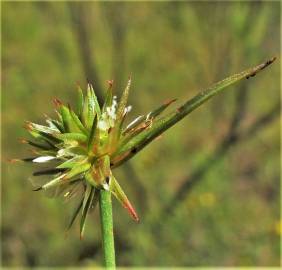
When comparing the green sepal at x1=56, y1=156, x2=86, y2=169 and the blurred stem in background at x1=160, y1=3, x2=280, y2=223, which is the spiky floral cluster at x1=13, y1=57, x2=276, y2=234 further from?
the blurred stem in background at x1=160, y1=3, x2=280, y2=223

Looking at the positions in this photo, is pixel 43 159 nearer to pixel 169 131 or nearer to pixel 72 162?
pixel 72 162

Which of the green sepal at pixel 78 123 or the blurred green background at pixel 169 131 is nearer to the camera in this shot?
the green sepal at pixel 78 123

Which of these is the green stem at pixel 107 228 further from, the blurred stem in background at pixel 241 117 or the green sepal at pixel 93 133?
the blurred stem in background at pixel 241 117

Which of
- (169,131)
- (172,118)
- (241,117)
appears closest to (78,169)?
(172,118)

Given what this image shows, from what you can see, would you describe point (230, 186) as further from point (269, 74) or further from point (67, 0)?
point (67, 0)

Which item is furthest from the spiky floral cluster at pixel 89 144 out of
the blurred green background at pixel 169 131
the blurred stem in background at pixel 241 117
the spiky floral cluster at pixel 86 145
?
the blurred stem in background at pixel 241 117
